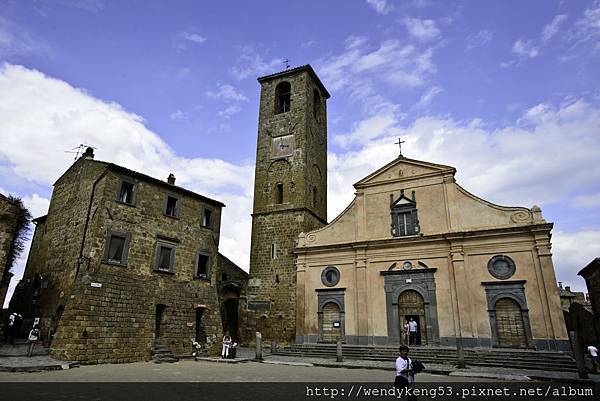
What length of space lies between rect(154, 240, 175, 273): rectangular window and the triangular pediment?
11.0 m

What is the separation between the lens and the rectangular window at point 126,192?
18.4 metres

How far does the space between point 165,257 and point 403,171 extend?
542 inches

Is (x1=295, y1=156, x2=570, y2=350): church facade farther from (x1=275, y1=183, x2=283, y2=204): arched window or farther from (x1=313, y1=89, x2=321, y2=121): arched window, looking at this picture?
(x1=313, y1=89, x2=321, y2=121): arched window

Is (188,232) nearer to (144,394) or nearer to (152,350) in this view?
(152,350)

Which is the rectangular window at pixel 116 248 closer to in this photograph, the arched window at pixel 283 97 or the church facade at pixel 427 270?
the church facade at pixel 427 270

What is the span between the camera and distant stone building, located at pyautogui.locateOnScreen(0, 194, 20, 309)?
617 inches

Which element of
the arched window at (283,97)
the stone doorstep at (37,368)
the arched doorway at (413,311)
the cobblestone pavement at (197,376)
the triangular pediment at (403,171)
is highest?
the arched window at (283,97)

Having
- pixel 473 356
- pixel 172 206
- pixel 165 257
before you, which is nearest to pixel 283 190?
pixel 172 206

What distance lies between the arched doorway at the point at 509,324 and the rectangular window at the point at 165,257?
629 inches

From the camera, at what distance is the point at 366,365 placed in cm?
1510

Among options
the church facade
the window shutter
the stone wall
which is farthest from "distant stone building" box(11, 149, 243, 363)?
the window shutter

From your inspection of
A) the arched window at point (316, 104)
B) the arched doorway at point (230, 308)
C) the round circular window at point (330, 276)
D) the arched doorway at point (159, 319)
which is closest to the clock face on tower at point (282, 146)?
the arched window at point (316, 104)

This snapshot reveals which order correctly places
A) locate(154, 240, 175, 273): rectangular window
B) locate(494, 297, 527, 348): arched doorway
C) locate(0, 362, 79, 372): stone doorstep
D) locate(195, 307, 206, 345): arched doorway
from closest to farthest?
locate(0, 362, 79, 372): stone doorstep, locate(494, 297, 527, 348): arched doorway, locate(154, 240, 175, 273): rectangular window, locate(195, 307, 206, 345): arched doorway

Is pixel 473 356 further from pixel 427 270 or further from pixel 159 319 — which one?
pixel 159 319
